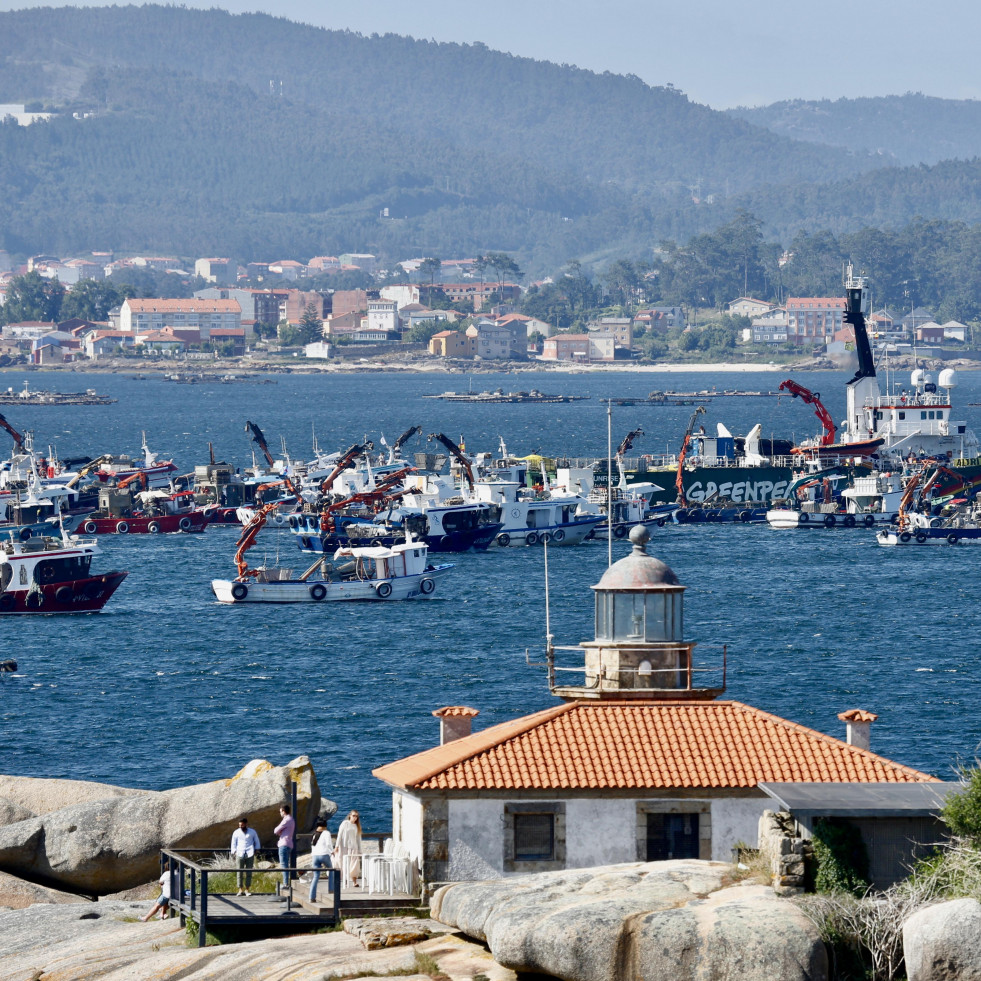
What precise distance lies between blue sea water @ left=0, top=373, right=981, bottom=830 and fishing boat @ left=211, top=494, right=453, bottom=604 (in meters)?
0.66

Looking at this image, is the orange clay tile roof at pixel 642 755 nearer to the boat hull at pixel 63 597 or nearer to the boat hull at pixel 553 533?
the boat hull at pixel 63 597

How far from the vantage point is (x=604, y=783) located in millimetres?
21734

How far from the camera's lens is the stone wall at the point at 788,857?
18.5 meters

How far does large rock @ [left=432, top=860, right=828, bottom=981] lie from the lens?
17.1 m

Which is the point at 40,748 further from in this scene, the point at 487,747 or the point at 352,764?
the point at 487,747

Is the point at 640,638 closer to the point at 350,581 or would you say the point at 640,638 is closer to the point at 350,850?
the point at 350,850

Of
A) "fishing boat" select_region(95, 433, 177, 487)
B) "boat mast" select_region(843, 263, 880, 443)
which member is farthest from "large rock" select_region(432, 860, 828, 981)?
"boat mast" select_region(843, 263, 880, 443)

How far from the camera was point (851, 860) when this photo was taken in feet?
61.8

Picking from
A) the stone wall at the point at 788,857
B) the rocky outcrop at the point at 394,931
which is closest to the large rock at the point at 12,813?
Answer: the rocky outcrop at the point at 394,931

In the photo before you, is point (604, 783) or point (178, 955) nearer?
point (178, 955)

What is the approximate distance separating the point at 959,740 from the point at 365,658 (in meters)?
22.2

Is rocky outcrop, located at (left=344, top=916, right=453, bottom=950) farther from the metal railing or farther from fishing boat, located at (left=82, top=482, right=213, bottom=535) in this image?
fishing boat, located at (left=82, top=482, right=213, bottom=535)

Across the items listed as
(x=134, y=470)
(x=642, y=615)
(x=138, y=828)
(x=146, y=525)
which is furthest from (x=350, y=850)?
(x=134, y=470)

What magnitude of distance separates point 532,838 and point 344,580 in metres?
55.4
